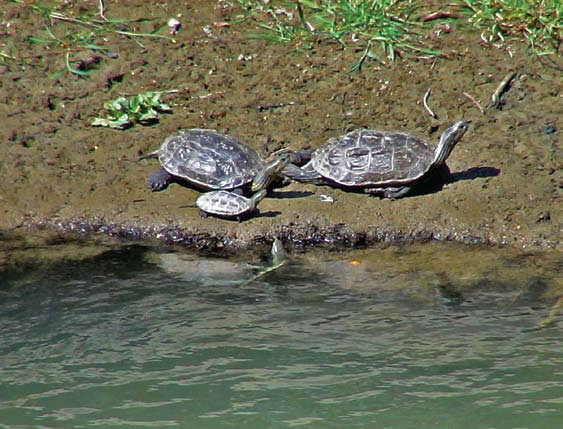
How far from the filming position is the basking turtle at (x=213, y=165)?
802cm

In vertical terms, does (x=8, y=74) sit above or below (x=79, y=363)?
above

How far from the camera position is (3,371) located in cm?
595

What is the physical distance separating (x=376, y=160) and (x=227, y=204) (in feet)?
4.18

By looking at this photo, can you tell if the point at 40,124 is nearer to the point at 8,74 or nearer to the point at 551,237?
the point at 8,74

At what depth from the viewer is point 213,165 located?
802 centimetres

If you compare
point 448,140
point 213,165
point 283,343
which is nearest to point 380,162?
point 448,140

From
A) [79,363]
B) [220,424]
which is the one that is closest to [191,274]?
[79,363]

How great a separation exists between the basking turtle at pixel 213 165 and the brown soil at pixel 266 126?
0.18 m

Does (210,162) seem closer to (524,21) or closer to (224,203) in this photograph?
(224,203)

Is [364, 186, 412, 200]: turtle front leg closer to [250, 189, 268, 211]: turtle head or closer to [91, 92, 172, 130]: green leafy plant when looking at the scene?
[250, 189, 268, 211]: turtle head

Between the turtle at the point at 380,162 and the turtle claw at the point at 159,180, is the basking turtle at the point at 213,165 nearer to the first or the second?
the turtle claw at the point at 159,180

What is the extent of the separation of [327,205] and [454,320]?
5.95 ft

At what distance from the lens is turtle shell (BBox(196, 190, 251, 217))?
7.70m

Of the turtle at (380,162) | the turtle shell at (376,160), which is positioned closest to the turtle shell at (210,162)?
the turtle at (380,162)
